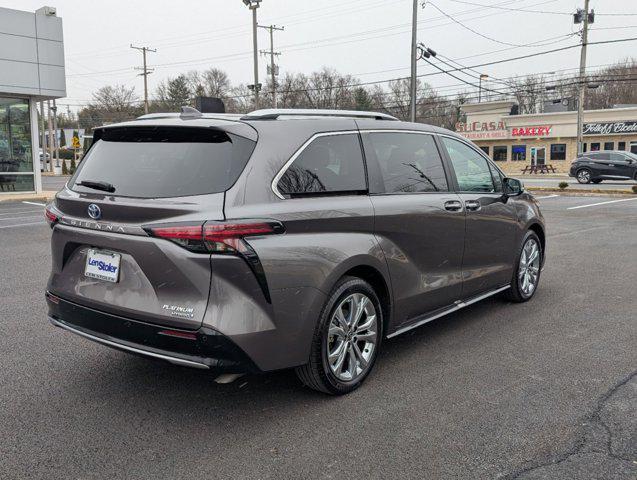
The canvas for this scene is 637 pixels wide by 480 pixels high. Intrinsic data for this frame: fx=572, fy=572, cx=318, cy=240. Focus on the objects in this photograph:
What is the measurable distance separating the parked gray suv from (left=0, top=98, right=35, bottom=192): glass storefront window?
2044cm

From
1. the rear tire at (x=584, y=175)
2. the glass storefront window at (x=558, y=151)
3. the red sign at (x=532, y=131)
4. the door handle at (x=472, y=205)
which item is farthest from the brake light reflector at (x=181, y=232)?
the red sign at (x=532, y=131)

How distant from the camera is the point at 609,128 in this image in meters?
45.3

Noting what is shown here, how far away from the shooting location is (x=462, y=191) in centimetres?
488

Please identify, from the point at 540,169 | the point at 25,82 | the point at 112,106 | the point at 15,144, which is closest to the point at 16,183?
the point at 15,144

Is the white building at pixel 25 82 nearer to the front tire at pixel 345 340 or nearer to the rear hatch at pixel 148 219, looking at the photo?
the rear hatch at pixel 148 219

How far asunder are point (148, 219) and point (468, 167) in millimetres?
3058

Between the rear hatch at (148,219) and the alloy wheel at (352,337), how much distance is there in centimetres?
96

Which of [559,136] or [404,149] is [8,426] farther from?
[559,136]

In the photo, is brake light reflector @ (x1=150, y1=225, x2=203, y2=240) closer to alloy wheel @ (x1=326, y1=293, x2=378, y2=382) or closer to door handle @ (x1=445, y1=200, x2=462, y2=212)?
alloy wheel @ (x1=326, y1=293, x2=378, y2=382)

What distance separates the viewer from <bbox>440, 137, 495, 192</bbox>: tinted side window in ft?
16.2

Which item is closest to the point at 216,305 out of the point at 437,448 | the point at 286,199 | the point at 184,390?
the point at 286,199

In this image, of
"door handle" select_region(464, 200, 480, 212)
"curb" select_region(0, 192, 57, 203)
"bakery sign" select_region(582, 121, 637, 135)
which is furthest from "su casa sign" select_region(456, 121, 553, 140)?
"door handle" select_region(464, 200, 480, 212)

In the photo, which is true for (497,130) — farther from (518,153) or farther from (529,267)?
(529,267)

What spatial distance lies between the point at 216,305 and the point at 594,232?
1043cm
